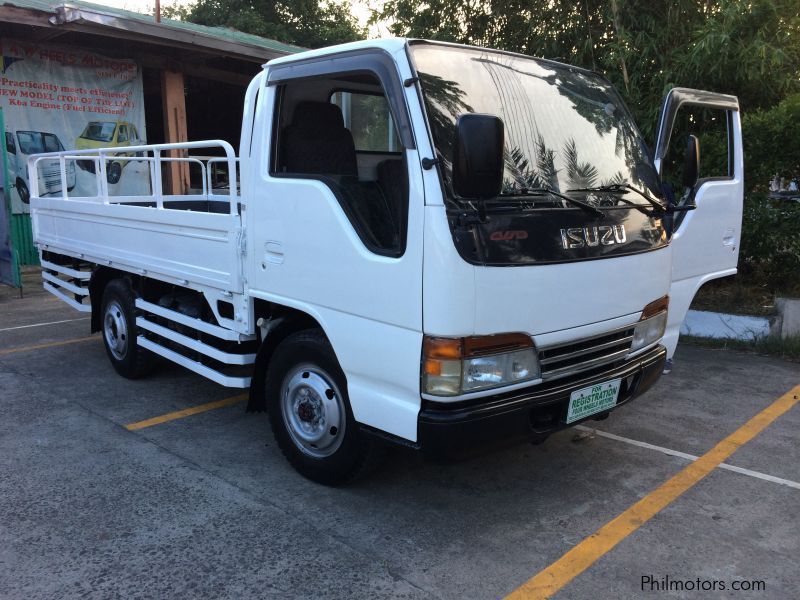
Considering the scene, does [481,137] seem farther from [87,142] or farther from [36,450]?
[87,142]

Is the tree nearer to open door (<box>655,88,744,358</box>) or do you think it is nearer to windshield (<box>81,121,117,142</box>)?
windshield (<box>81,121,117,142</box>)

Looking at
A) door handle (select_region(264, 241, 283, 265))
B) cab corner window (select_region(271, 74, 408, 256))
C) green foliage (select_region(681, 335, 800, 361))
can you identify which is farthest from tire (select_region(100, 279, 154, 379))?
green foliage (select_region(681, 335, 800, 361))

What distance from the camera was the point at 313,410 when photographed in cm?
352

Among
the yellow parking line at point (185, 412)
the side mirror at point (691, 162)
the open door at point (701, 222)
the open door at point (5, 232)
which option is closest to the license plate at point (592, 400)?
the open door at point (701, 222)

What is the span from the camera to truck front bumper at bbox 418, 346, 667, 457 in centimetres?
281

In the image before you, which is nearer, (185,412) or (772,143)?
(185,412)

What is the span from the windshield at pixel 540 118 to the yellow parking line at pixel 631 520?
1.57m

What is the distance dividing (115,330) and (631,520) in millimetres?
4245

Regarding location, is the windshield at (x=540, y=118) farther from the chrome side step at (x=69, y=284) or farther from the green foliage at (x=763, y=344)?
the chrome side step at (x=69, y=284)

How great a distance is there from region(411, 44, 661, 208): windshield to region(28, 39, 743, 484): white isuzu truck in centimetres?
1

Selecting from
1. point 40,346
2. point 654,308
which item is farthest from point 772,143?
point 40,346

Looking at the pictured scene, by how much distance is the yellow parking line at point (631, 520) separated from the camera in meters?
2.78

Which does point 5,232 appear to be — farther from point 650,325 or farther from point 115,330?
point 650,325

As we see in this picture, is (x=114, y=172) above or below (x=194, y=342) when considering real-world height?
above
